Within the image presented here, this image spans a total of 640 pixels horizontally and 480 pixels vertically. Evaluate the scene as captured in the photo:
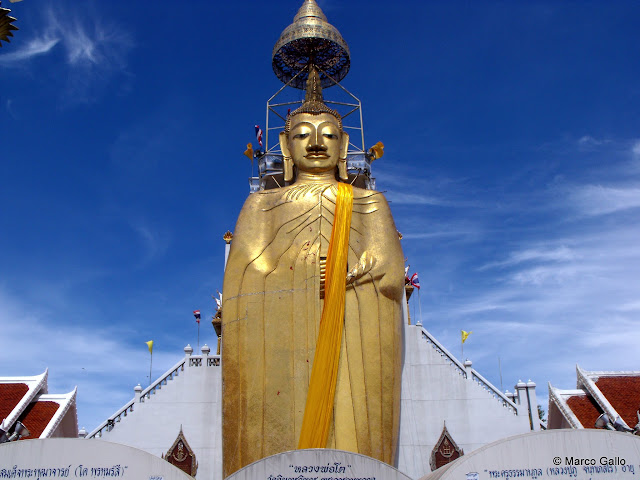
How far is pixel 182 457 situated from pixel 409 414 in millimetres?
5489

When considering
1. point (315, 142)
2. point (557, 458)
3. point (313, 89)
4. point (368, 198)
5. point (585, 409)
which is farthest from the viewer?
point (313, 89)

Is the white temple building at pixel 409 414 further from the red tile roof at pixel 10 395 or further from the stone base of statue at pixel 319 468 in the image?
the stone base of statue at pixel 319 468

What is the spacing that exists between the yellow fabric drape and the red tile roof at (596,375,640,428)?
6.15 meters

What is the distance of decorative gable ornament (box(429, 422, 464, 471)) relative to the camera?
51.7 feet

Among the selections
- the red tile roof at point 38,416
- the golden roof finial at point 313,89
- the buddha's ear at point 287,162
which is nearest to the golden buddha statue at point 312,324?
the buddha's ear at point 287,162

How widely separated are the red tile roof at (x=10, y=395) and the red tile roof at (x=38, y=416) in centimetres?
31

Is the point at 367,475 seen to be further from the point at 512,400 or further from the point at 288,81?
the point at 288,81

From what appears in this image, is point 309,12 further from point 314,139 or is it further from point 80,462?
point 80,462

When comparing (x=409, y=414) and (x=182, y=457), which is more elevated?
(x=409, y=414)

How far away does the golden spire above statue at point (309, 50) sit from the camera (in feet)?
62.2

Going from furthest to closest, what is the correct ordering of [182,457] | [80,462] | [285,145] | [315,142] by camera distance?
[285,145]
[315,142]
[182,457]
[80,462]

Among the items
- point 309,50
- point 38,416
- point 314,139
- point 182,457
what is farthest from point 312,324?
point 309,50

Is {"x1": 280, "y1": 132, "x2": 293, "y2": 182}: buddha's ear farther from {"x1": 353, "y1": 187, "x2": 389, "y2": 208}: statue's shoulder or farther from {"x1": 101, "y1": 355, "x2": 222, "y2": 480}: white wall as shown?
{"x1": 101, "y1": 355, "x2": 222, "y2": 480}: white wall

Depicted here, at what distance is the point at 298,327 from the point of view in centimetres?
1398
